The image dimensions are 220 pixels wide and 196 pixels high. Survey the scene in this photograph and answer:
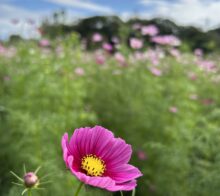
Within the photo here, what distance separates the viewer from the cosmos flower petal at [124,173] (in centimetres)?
79

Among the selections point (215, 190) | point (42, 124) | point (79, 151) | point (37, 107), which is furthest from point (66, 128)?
point (79, 151)

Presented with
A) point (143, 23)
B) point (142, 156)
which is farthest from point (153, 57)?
A: point (143, 23)

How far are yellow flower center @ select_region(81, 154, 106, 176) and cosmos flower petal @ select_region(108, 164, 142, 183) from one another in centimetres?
2

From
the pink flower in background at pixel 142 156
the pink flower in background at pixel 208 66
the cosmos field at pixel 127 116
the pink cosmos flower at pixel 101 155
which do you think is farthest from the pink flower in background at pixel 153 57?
the pink cosmos flower at pixel 101 155

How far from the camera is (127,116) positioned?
4.00 m

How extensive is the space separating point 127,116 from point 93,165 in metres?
3.20

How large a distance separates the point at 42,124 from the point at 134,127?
1.30 meters

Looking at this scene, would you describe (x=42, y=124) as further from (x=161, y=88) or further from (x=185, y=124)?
(x=161, y=88)

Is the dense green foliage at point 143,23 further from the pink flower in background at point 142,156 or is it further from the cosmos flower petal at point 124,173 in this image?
the cosmos flower petal at point 124,173

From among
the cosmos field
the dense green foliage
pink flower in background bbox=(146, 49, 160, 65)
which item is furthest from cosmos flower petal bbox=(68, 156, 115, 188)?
pink flower in background bbox=(146, 49, 160, 65)

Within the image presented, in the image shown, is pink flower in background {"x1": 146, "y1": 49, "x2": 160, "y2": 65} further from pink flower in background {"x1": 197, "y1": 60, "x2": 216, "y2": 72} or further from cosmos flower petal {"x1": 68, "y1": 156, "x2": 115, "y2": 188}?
cosmos flower petal {"x1": 68, "y1": 156, "x2": 115, "y2": 188}

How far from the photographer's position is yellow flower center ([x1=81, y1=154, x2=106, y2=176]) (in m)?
0.80

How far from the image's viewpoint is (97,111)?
4.30m

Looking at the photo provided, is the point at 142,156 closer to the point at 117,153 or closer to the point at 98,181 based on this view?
the point at 117,153
